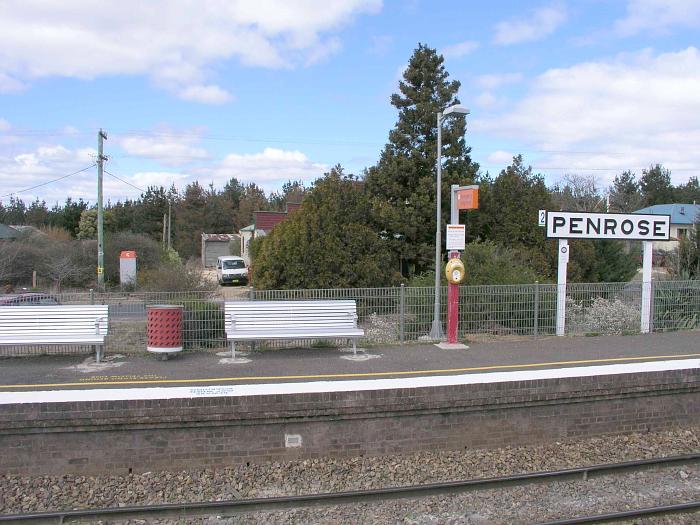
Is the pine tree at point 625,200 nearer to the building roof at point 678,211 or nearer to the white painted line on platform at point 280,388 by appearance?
the building roof at point 678,211

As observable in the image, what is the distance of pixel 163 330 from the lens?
9.18m

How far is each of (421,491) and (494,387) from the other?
1701 mm

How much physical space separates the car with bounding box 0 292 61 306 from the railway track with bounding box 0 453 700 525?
597cm

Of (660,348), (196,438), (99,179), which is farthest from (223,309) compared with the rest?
(99,179)

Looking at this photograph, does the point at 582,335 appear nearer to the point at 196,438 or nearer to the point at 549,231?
the point at 549,231

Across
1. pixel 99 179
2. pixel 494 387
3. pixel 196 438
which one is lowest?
pixel 196 438

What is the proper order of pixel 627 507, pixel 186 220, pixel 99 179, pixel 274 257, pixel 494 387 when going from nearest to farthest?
pixel 627 507, pixel 494 387, pixel 274 257, pixel 99 179, pixel 186 220

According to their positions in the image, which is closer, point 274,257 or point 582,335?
point 582,335

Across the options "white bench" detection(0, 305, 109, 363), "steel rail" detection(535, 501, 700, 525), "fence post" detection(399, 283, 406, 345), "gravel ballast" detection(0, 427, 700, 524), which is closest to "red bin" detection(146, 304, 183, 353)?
"white bench" detection(0, 305, 109, 363)

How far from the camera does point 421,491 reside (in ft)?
19.0

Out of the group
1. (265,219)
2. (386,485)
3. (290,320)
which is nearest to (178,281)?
(290,320)

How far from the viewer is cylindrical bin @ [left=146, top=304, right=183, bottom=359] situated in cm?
919

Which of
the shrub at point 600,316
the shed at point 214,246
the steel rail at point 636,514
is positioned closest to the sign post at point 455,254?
the shrub at point 600,316

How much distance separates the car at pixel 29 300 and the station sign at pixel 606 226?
976 cm
